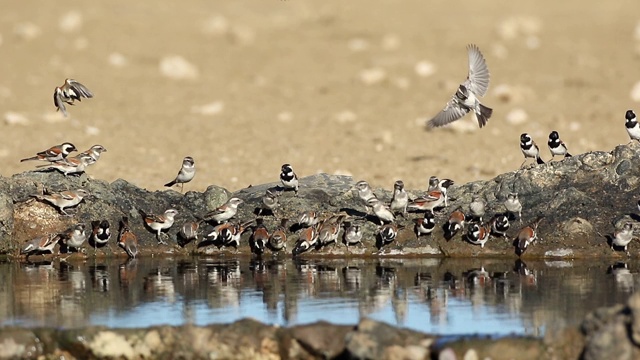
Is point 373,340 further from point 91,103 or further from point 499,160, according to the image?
point 91,103

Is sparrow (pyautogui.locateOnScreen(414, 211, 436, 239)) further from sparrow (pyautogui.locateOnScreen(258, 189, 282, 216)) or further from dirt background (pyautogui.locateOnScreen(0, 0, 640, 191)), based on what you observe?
dirt background (pyautogui.locateOnScreen(0, 0, 640, 191))

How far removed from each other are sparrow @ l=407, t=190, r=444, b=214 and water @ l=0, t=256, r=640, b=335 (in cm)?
83

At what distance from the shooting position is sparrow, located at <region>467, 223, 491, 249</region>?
14.5m

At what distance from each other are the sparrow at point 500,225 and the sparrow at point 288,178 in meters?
2.62

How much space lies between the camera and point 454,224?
579 inches

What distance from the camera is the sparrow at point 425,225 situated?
14.8 meters

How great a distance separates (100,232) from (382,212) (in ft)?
11.2

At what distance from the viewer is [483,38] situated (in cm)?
3628

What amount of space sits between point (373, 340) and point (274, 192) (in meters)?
6.49

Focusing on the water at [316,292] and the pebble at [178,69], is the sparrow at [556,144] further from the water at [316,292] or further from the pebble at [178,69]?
the pebble at [178,69]

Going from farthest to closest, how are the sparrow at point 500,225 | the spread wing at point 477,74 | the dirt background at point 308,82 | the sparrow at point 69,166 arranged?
1. the dirt background at point 308,82
2. the spread wing at point 477,74
3. the sparrow at point 69,166
4. the sparrow at point 500,225

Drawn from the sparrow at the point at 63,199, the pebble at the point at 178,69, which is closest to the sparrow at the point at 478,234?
the sparrow at the point at 63,199

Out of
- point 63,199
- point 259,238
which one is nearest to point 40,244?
point 63,199

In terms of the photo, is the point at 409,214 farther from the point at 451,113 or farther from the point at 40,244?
the point at 40,244
